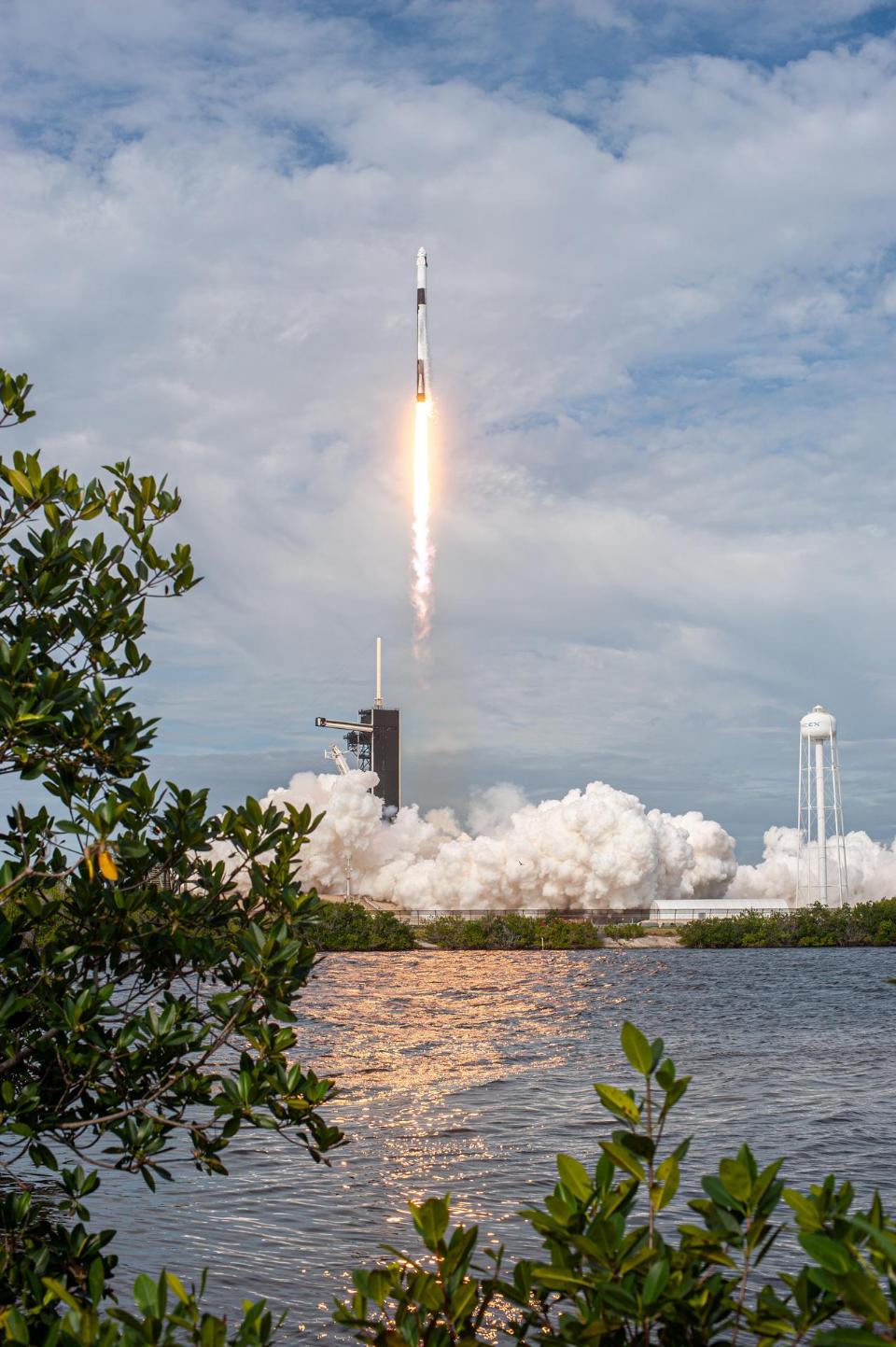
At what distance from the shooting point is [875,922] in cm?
12044

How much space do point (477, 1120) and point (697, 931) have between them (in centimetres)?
10198

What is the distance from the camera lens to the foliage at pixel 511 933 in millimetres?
121250

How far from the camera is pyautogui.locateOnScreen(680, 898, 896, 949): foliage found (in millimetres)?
120938

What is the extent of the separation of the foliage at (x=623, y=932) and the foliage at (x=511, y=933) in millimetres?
5265

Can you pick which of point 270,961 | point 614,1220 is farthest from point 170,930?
point 614,1220

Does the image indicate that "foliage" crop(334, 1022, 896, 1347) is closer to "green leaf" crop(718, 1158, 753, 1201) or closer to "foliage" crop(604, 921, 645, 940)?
"green leaf" crop(718, 1158, 753, 1201)

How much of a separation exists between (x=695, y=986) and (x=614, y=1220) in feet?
236

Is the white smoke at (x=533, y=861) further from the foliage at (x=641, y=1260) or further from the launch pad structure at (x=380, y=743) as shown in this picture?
the foliage at (x=641, y=1260)

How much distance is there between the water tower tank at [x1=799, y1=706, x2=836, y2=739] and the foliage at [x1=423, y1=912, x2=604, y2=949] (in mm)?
30445

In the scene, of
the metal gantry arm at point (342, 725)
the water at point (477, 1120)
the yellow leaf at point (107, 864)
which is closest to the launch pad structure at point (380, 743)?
the metal gantry arm at point (342, 725)

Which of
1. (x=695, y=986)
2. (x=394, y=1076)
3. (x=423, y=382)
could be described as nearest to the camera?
(x=394, y=1076)

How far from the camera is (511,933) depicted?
123m

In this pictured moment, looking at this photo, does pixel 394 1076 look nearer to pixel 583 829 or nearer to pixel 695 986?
pixel 695 986

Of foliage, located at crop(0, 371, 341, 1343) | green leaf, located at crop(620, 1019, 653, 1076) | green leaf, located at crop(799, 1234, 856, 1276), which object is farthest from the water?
green leaf, located at crop(799, 1234, 856, 1276)
